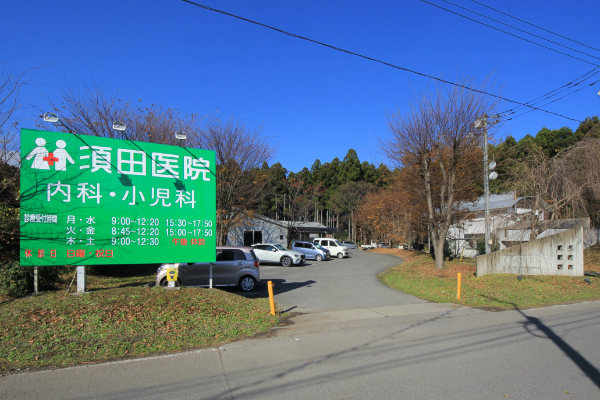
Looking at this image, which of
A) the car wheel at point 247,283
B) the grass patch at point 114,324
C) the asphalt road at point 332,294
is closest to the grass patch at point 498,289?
the asphalt road at point 332,294

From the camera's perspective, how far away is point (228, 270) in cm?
1279

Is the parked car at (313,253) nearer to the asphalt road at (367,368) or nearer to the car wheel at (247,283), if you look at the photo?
the car wheel at (247,283)

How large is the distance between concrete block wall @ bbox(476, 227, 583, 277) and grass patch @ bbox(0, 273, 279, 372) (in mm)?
11987

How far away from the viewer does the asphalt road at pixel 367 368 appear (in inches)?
184

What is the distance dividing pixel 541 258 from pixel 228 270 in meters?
13.9

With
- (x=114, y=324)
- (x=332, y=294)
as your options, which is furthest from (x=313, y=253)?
(x=114, y=324)

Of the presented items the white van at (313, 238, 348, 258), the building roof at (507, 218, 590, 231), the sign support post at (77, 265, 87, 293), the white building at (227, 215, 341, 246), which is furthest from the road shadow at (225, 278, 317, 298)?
the white van at (313, 238, 348, 258)

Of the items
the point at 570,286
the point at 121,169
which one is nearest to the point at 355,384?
the point at 121,169

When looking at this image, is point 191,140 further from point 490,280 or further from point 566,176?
point 566,176

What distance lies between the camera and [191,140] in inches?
845

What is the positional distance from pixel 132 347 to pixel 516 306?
10.5m

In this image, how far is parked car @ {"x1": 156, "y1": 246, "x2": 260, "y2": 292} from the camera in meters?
12.1

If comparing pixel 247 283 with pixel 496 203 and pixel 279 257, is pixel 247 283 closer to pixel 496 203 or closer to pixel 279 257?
pixel 279 257

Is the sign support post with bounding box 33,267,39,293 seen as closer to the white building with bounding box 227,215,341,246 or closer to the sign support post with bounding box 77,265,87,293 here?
the sign support post with bounding box 77,265,87,293
